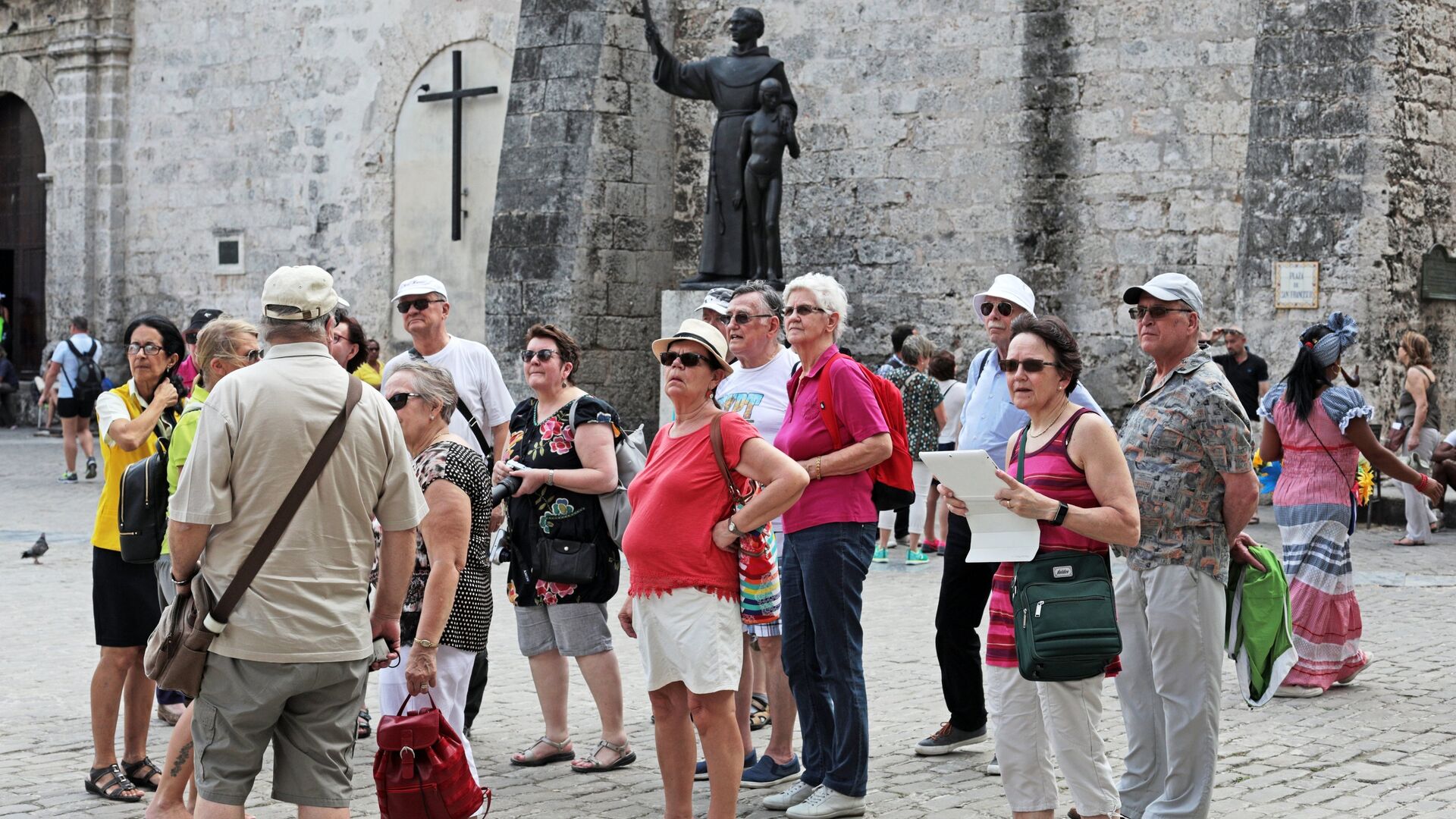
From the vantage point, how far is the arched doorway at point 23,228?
23.0 m

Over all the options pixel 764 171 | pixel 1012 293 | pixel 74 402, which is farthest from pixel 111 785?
pixel 74 402

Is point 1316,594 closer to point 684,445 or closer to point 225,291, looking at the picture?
point 684,445

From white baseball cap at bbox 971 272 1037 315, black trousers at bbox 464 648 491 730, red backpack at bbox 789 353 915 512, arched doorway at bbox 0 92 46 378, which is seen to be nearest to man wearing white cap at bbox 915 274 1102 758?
white baseball cap at bbox 971 272 1037 315

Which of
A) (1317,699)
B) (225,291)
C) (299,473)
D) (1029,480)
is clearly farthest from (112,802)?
(225,291)

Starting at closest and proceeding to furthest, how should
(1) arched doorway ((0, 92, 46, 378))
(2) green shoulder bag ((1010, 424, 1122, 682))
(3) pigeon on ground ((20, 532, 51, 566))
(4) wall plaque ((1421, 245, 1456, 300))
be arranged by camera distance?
(2) green shoulder bag ((1010, 424, 1122, 682)) → (3) pigeon on ground ((20, 532, 51, 566)) → (4) wall plaque ((1421, 245, 1456, 300)) → (1) arched doorway ((0, 92, 46, 378))

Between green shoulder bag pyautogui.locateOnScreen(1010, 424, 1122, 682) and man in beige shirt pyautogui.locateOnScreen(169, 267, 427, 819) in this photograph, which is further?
green shoulder bag pyautogui.locateOnScreen(1010, 424, 1122, 682)

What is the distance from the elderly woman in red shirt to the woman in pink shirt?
1.32 feet

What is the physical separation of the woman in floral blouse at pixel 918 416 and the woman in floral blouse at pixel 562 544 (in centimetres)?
528

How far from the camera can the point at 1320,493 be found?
23.9 ft

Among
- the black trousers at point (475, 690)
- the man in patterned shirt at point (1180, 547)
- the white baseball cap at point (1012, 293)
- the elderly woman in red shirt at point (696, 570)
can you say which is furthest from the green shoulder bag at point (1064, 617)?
the black trousers at point (475, 690)

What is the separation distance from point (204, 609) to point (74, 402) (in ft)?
42.9

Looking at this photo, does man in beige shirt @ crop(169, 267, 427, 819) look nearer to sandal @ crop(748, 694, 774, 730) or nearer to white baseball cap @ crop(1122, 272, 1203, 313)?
white baseball cap @ crop(1122, 272, 1203, 313)

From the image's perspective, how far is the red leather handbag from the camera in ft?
14.9

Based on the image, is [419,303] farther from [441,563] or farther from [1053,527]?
[1053,527]
